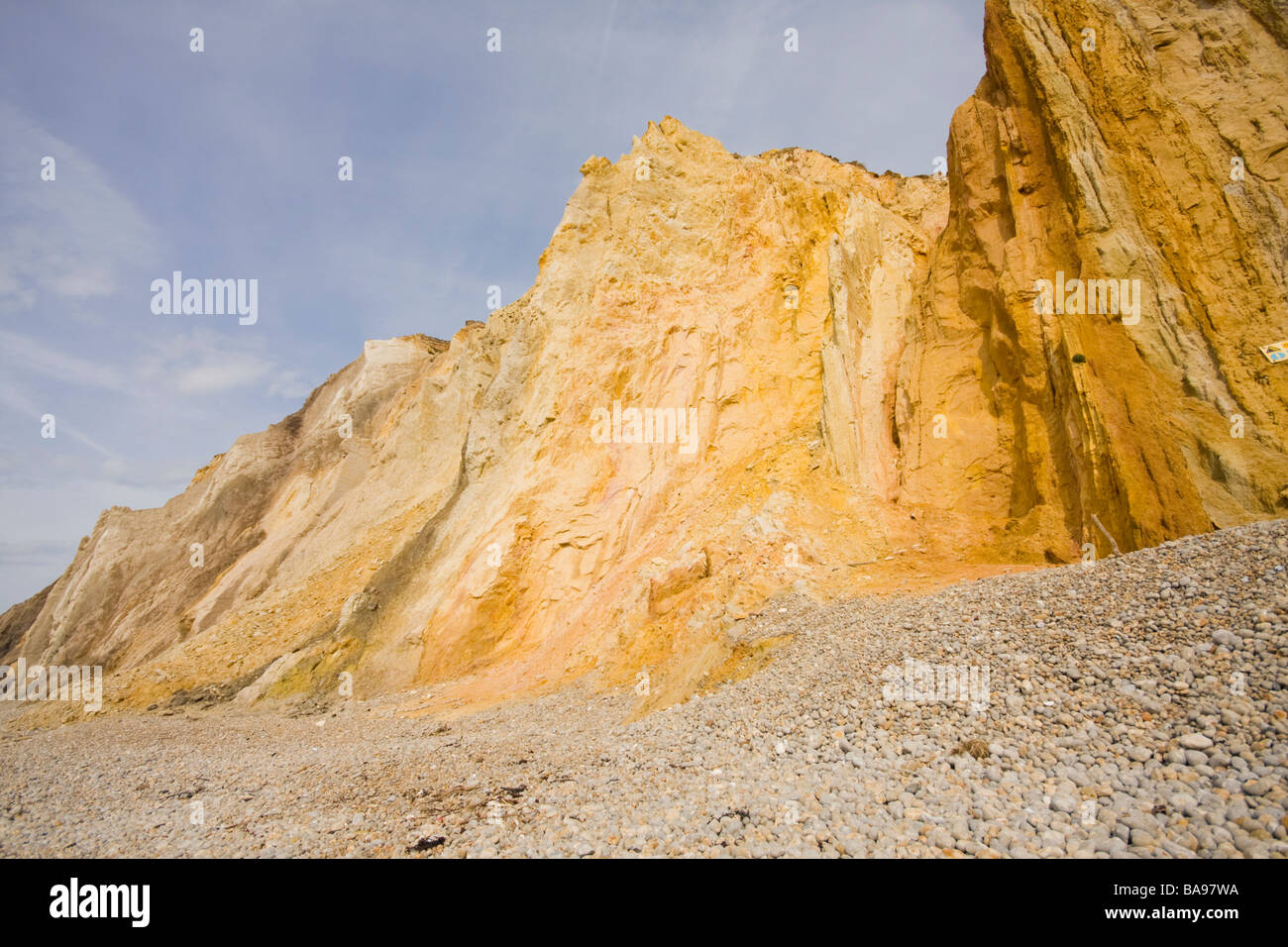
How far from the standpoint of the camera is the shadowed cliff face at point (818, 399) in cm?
1171

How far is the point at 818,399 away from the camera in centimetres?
1934

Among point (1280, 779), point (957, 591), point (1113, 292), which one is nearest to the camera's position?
point (1280, 779)

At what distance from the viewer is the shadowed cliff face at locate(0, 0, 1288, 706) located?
461 inches

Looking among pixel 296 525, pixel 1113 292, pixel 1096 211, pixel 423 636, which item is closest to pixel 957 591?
pixel 1113 292

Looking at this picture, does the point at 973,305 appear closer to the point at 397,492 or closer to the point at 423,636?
the point at 423,636

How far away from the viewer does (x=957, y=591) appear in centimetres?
1078

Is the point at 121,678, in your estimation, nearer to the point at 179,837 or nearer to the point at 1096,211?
the point at 179,837

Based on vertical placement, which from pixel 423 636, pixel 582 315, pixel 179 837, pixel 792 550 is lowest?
pixel 179 837

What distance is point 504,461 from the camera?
22.2 meters

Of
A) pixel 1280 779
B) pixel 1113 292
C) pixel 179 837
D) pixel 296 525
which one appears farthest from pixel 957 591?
pixel 296 525
